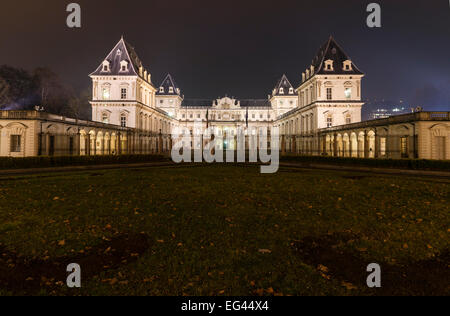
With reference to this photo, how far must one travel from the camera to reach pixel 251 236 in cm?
564

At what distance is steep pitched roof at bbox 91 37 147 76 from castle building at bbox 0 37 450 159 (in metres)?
0.19

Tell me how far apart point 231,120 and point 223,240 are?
83.9m

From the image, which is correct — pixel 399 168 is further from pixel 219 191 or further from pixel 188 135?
pixel 188 135

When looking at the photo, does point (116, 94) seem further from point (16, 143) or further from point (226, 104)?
point (226, 104)

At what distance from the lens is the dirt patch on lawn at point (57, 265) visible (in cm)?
376

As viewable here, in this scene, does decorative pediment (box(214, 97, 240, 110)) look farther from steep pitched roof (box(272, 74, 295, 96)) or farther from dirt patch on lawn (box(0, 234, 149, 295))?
dirt patch on lawn (box(0, 234, 149, 295))

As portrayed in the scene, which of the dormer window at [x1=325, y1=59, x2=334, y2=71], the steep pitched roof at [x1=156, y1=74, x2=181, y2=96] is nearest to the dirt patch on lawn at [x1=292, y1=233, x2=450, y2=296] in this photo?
the dormer window at [x1=325, y1=59, x2=334, y2=71]

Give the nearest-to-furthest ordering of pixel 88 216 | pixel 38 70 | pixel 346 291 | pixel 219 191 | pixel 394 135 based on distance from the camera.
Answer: pixel 346 291 < pixel 88 216 < pixel 219 191 < pixel 394 135 < pixel 38 70

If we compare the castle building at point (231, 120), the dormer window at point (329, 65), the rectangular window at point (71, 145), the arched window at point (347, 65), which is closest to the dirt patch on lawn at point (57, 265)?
the castle building at point (231, 120)

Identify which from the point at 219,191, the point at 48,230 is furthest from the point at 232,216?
the point at 48,230

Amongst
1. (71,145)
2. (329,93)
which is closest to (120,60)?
(71,145)

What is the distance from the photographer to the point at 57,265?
439 centimetres

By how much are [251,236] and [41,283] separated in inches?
151
